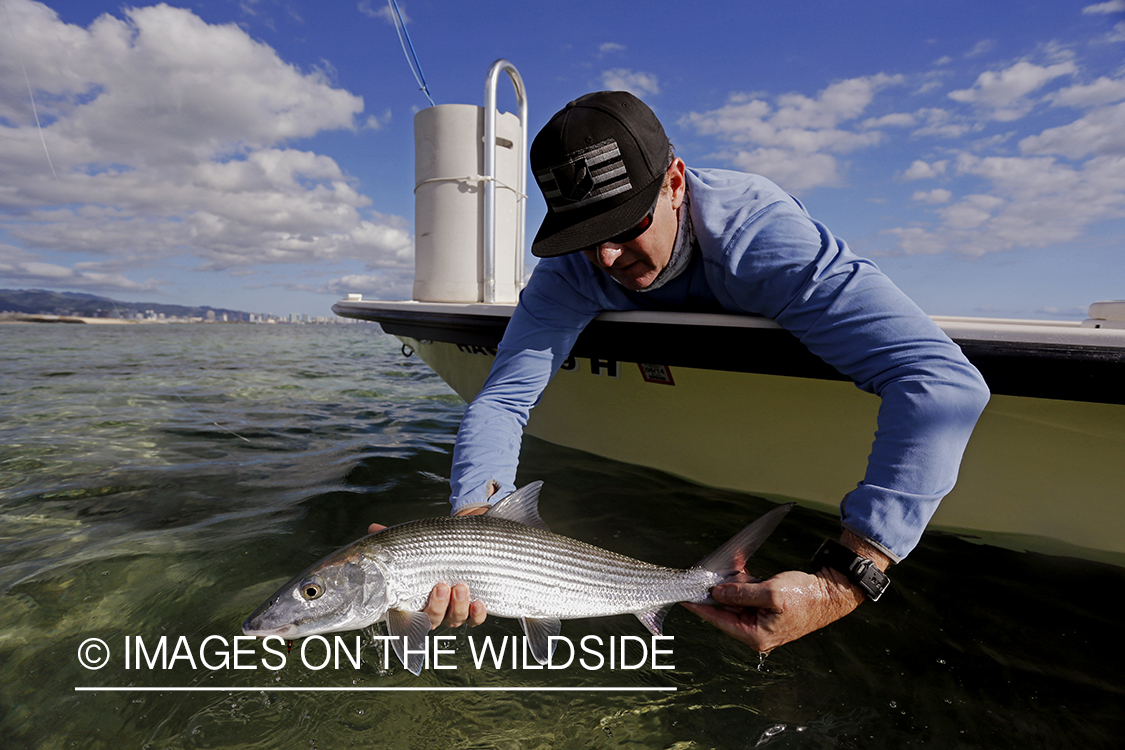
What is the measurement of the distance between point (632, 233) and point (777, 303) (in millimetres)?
652

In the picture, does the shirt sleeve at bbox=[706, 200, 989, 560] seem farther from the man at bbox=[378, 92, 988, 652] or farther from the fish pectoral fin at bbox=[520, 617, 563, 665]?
the fish pectoral fin at bbox=[520, 617, 563, 665]

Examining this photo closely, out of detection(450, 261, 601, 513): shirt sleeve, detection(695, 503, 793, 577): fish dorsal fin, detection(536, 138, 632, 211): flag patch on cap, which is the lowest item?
detection(695, 503, 793, 577): fish dorsal fin

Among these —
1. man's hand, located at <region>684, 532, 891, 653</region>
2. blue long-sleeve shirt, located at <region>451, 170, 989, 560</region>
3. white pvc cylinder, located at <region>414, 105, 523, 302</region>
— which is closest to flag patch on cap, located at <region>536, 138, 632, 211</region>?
blue long-sleeve shirt, located at <region>451, 170, 989, 560</region>

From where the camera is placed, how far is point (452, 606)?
6.59ft

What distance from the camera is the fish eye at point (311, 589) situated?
1916 mm

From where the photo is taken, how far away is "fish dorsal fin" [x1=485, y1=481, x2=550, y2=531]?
7.17 feet

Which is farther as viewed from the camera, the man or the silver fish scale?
the silver fish scale

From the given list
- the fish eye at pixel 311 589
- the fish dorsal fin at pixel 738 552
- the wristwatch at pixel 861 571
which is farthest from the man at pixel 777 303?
the fish eye at pixel 311 589

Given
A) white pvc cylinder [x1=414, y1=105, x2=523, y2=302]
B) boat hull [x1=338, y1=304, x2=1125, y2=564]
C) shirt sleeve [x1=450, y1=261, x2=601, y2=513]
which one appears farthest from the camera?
white pvc cylinder [x1=414, y1=105, x2=523, y2=302]

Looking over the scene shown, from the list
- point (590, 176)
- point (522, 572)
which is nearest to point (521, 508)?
point (522, 572)

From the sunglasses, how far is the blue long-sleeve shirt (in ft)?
0.80

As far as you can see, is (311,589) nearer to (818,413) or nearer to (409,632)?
(409,632)

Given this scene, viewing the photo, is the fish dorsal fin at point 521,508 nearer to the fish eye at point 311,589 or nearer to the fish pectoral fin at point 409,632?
the fish pectoral fin at point 409,632

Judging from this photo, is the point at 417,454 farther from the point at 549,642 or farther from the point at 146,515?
the point at 549,642
